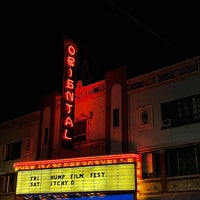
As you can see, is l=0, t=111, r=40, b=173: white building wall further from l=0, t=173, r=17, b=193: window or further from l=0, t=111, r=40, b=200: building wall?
l=0, t=173, r=17, b=193: window

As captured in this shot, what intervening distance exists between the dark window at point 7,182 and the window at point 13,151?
5.02 ft

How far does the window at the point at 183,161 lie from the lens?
1837cm

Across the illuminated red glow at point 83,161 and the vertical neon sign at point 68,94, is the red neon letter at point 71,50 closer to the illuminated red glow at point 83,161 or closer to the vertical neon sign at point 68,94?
the vertical neon sign at point 68,94

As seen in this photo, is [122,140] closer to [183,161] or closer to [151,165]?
[151,165]

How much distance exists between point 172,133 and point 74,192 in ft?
21.4

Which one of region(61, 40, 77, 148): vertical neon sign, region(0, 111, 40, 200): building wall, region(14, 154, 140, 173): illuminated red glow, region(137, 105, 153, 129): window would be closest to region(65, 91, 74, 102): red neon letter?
region(61, 40, 77, 148): vertical neon sign

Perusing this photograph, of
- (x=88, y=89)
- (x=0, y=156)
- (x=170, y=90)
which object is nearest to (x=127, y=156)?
(x=170, y=90)

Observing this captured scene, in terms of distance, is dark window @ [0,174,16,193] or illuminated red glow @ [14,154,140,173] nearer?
illuminated red glow @ [14,154,140,173]

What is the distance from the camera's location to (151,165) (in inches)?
787

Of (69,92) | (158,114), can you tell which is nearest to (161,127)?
(158,114)

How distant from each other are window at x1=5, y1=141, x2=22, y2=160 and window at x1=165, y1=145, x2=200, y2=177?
1317 cm

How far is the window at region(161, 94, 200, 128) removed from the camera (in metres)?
19.2

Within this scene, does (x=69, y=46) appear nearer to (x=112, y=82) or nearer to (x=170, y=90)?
(x=112, y=82)

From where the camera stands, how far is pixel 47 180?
21.8 meters
